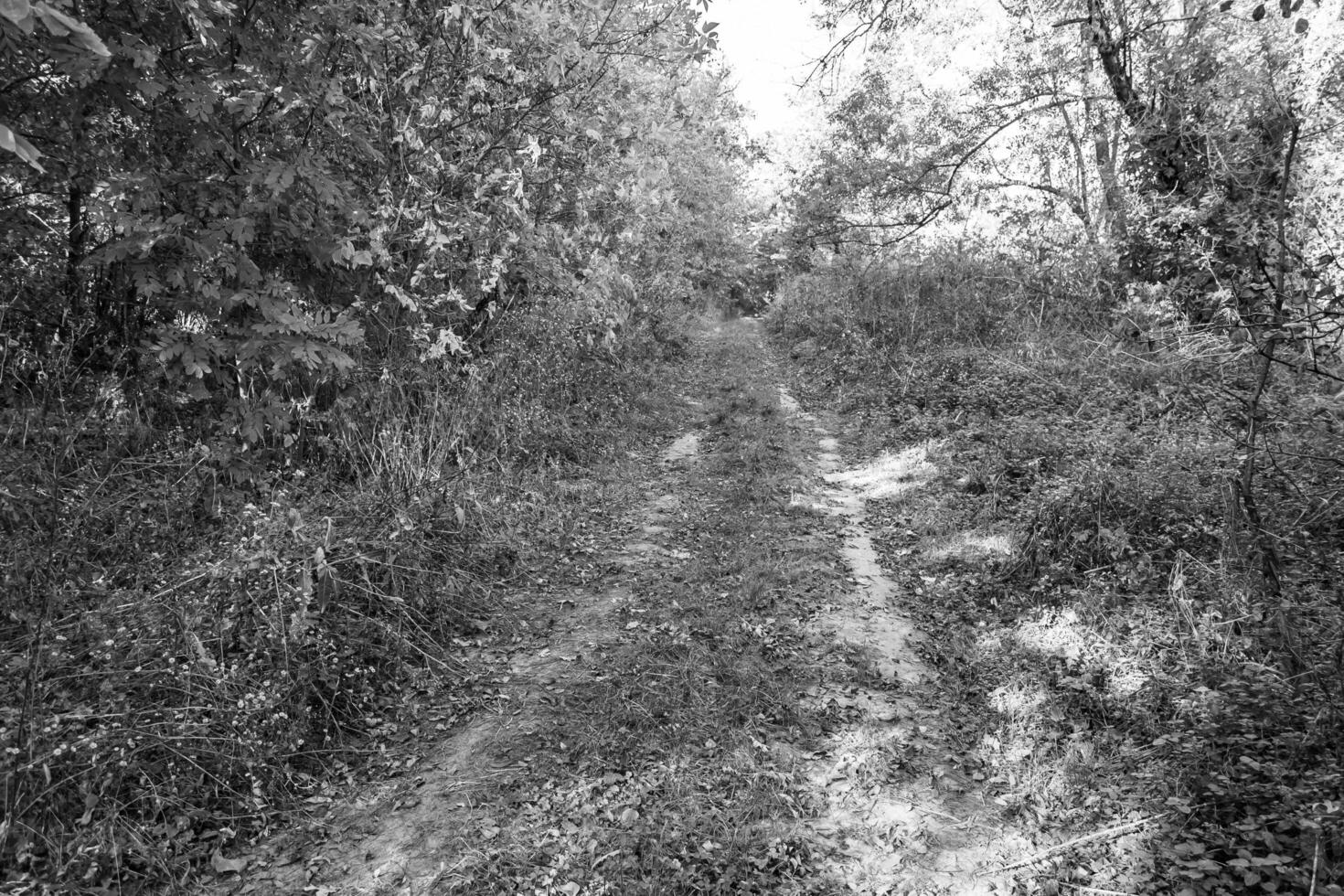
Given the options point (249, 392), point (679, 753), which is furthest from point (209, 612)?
point (679, 753)

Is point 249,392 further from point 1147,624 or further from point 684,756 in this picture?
point 1147,624

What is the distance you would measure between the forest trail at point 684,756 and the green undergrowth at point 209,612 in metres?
0.31

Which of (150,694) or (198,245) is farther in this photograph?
(198,245)

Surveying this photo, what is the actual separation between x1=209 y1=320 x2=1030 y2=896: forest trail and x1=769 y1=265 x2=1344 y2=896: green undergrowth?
353mm

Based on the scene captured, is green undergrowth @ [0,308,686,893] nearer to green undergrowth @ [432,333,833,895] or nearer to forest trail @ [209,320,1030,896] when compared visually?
forest trail @ [209,320,1030,896]

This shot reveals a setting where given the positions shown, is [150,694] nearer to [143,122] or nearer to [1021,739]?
[143,122]

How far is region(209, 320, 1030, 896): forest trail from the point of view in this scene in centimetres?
304

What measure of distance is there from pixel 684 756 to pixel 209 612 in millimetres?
2490

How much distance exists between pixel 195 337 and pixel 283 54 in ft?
5.59

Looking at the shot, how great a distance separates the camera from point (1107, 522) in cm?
514

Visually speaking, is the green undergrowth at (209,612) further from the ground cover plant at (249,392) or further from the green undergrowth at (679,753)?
the green undergrowth at (679,753)

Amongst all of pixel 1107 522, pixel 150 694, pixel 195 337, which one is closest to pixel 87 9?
pixel 195 337

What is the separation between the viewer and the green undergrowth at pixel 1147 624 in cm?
287

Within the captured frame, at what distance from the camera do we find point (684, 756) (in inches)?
146
